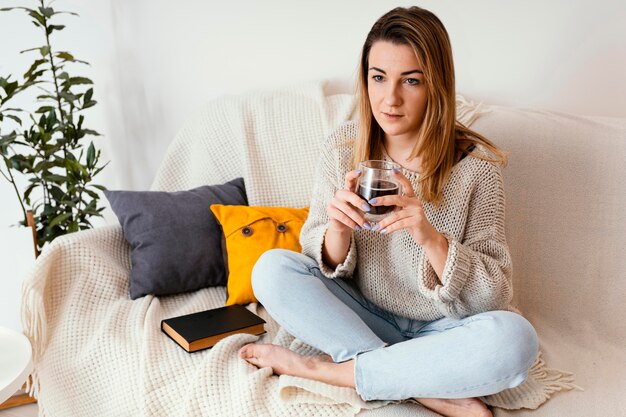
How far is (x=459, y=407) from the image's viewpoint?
137 cm

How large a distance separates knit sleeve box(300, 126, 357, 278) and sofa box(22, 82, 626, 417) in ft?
0.71

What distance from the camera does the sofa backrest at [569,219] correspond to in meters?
1.71

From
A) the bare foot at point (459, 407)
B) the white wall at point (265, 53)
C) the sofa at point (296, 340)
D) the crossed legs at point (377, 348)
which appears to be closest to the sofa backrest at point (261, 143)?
the sofa at point (296, 340)

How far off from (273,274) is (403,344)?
1.17ft

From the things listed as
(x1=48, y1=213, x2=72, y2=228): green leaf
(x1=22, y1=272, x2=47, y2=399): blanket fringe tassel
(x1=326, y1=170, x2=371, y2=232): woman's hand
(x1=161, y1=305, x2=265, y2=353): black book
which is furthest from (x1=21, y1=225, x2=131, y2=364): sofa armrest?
(x1=326, y1=170, x2=371, y2=232): woman's hand

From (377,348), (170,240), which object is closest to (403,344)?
(377,348)

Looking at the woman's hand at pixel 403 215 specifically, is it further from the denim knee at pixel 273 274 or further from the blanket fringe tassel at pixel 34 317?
the blanket fringe tassel at pixel 34 317

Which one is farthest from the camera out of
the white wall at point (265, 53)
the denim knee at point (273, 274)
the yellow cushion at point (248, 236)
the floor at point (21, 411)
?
the floor at point (21, 411)

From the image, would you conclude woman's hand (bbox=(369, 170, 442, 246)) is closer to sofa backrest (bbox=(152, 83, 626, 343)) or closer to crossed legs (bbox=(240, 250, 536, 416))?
crossed legs (bbox=(240, 250, 536, 416))

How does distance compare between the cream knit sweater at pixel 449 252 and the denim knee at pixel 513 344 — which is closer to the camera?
the denim knee at pixel 513 344

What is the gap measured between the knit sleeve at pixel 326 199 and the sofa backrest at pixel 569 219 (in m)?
0.49

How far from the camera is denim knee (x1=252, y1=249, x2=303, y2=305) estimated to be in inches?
60.4

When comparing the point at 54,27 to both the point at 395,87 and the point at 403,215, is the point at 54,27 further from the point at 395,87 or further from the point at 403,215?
the point at 403,215

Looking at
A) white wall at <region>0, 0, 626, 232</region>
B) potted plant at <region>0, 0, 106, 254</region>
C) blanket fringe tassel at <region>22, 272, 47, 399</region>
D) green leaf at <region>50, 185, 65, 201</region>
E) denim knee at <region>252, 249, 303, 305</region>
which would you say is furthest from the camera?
green leaf at <region>50, 185, 65, 201</region>
